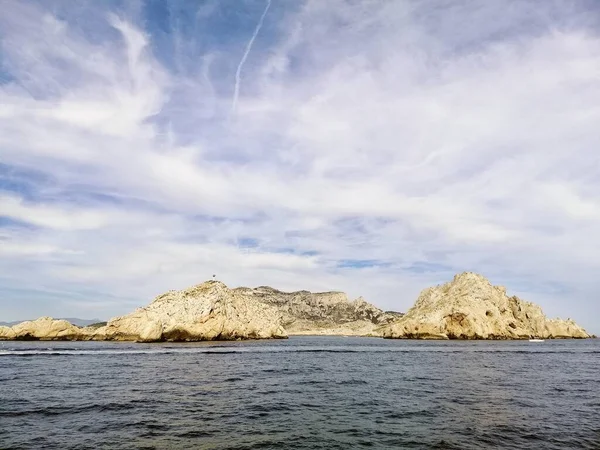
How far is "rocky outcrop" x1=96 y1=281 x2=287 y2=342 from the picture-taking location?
447 feet

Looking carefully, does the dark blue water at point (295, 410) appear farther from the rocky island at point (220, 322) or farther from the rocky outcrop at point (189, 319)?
the rocky island at point (220, 322)

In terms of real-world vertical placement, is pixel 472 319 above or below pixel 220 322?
below

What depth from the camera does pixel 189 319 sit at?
140 meters

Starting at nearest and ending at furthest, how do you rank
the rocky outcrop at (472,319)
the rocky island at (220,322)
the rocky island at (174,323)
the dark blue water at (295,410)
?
the dark blue water at (295,410) < the rocky island at (174,323) < the rocky island at (220,322) < the rocky outcrop at (472,319)

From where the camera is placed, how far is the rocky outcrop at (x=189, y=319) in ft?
447

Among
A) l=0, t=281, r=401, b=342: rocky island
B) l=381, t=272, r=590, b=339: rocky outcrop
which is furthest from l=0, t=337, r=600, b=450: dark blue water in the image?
l=381, t=272, r=590, b=339: rocky outcrop

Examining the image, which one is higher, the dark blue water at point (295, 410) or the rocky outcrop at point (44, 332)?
the rocky outcrop at point (44, 332)

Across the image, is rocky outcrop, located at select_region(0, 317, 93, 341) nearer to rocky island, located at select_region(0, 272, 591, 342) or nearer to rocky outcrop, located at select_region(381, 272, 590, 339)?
rocky island, located at select_region(0, 272, 591, 342)

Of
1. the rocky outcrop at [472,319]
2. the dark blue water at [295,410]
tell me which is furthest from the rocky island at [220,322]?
the dark blue water at [295,410]

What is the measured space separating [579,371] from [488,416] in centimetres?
4257

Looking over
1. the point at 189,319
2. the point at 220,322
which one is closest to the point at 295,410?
the point at 189,319

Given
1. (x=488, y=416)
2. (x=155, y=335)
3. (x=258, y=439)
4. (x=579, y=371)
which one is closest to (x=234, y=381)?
(x=258, y=439)

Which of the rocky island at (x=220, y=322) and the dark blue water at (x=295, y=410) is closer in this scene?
the dark blue water at (x=295, y=410)

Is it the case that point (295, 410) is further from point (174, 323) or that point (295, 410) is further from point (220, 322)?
point (220, 322)
